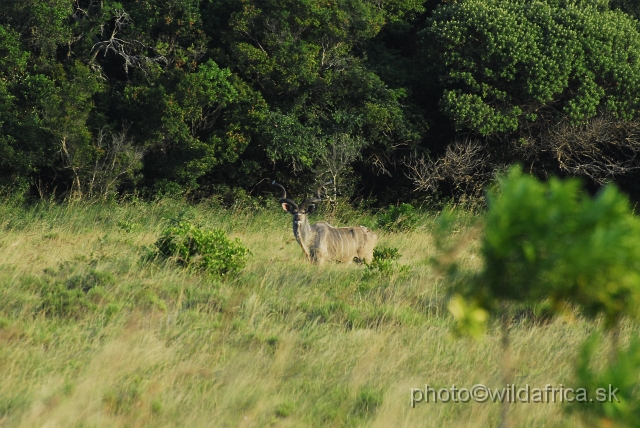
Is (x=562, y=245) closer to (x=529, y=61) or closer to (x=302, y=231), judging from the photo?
(x=302, y=231)

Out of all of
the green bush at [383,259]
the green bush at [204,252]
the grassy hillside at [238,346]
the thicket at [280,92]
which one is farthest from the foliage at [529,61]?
the green bush at [204,252]

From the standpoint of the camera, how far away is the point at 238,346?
694cm

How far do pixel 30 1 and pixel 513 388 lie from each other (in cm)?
1205

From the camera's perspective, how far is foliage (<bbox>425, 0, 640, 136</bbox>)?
1623 cm

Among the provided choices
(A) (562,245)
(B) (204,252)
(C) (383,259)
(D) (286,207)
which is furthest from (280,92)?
(A) (562,245)

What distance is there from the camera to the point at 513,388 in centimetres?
618

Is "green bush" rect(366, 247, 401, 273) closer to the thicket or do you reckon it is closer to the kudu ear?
the kudu ear

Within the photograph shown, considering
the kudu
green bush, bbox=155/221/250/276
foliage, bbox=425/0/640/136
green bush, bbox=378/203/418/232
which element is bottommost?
green bush, bbox=378/203/418/232

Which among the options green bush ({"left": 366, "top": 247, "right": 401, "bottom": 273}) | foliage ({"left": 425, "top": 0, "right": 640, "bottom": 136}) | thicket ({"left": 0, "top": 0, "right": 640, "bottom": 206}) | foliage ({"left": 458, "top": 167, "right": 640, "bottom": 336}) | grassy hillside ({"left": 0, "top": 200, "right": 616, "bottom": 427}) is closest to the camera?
foliage ({"left": 458, "top": 167, "right": 640, "bottom": 336})

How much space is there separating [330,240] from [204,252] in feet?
10.8

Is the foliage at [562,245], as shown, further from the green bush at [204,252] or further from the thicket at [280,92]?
the thicket at [280,92]

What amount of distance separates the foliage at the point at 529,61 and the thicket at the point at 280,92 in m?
0.04

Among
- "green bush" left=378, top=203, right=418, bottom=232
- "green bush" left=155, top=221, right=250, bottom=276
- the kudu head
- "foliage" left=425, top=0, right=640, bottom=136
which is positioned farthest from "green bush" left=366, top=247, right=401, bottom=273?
"foliage" left=425, top=0, right=640, bottom=136

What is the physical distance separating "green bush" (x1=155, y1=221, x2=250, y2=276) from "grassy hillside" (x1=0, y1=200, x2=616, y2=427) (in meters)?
0.15
